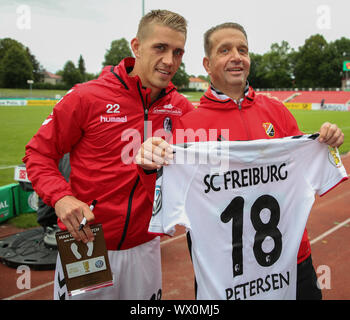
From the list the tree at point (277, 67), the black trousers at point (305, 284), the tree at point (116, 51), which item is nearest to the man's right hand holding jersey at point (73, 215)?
the black trousers at point (305, 284)

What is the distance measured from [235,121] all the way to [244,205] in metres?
0.54

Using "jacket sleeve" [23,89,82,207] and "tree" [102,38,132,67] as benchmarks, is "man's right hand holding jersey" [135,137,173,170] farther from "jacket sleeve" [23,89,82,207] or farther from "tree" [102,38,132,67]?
"tree" [102,38,132,67]

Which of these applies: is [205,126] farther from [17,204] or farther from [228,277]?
[17,204]

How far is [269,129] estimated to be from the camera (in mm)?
2250

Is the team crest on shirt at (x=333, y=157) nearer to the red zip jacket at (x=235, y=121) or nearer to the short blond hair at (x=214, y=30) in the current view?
the red zip jacket at (x=235, y=121)

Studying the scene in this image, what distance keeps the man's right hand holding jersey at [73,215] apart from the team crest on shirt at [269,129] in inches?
48.6

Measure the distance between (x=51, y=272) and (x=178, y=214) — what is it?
9.89 feet

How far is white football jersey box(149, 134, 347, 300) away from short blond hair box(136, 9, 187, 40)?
0.84 meters

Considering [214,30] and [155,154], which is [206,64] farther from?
[155,154]

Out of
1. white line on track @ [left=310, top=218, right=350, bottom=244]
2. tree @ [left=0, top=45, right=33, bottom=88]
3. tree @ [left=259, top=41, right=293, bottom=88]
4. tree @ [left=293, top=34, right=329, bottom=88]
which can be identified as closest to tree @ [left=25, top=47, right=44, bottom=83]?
tree @ [left=0, top=45, right=33, bottom=88]

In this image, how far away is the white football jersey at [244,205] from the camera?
1.89 metres

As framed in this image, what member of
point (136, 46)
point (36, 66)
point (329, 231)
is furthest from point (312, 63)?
point (136, 46)

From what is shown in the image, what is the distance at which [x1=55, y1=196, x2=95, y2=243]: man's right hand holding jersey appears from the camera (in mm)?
1854

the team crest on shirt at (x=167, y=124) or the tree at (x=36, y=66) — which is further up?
the tree at (x=36, y=66)
